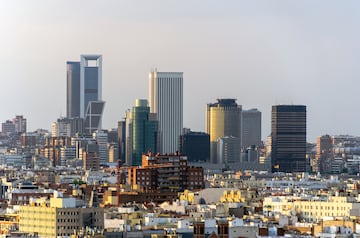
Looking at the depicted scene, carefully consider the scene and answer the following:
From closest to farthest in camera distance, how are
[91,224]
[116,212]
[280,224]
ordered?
[91,224] < [280,224] < [116,212]

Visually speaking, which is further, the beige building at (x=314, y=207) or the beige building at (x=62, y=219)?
the beige building at (x=314, y=207)

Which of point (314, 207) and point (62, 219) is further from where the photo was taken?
point (314, 207)

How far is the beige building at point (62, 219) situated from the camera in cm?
7556

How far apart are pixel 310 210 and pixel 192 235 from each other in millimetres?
→ 30339

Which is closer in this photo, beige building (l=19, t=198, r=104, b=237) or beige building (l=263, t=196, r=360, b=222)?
beige building (l=19, t=198, r=104, b=237)

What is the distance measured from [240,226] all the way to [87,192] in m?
42.8

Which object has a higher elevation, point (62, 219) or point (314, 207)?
point (314, 207)

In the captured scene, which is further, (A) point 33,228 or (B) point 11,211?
(B) point 11,211

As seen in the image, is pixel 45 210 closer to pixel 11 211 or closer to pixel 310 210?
pixel 11 211

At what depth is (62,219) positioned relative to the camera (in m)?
76.4

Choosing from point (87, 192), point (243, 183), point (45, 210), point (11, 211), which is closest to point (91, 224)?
point (45, 210)

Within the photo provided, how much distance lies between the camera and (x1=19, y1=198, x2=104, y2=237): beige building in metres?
75.6

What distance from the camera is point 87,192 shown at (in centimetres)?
11206

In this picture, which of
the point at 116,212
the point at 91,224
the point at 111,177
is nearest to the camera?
the point at 91,224
